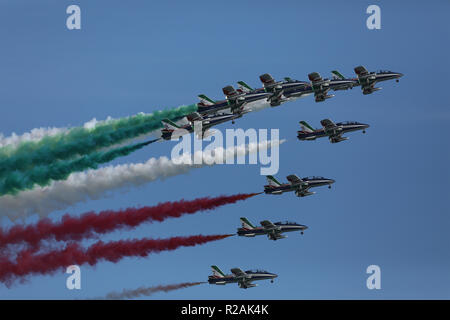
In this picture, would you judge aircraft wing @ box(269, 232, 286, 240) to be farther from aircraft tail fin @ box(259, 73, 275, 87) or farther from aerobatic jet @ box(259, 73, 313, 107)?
aircraft tail fin @ box(259, 73, 275, 87)

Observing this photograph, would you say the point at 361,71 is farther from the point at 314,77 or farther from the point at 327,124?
the point at 314,77

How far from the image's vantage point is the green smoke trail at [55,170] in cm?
9788

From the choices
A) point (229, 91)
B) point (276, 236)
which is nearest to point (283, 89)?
point (229, 91)

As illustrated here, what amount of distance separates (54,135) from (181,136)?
13240mm

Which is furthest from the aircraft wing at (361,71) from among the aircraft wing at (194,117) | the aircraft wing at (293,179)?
the aircraft wing at (194,117)

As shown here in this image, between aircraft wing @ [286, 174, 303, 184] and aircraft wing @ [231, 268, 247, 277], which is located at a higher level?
aircraft wing @ [286, 174, 303, 184]

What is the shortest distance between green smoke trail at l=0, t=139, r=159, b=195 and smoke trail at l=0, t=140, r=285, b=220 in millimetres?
1974

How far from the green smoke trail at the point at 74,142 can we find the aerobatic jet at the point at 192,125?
2.90 meters

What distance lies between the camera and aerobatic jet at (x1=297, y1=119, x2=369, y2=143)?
119375 mm

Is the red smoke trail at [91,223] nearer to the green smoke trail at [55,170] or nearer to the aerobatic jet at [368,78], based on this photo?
the green smoke trail at [55,170]

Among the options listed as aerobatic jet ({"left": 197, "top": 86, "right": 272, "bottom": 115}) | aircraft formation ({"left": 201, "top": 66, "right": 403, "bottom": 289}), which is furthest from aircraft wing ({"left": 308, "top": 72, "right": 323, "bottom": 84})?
aerobatic jet ({"left": 197, "top": 86, "right": 272, "bottom": 115})

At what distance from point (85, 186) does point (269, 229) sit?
90.8 ft

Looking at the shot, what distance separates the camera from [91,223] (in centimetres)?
10175
